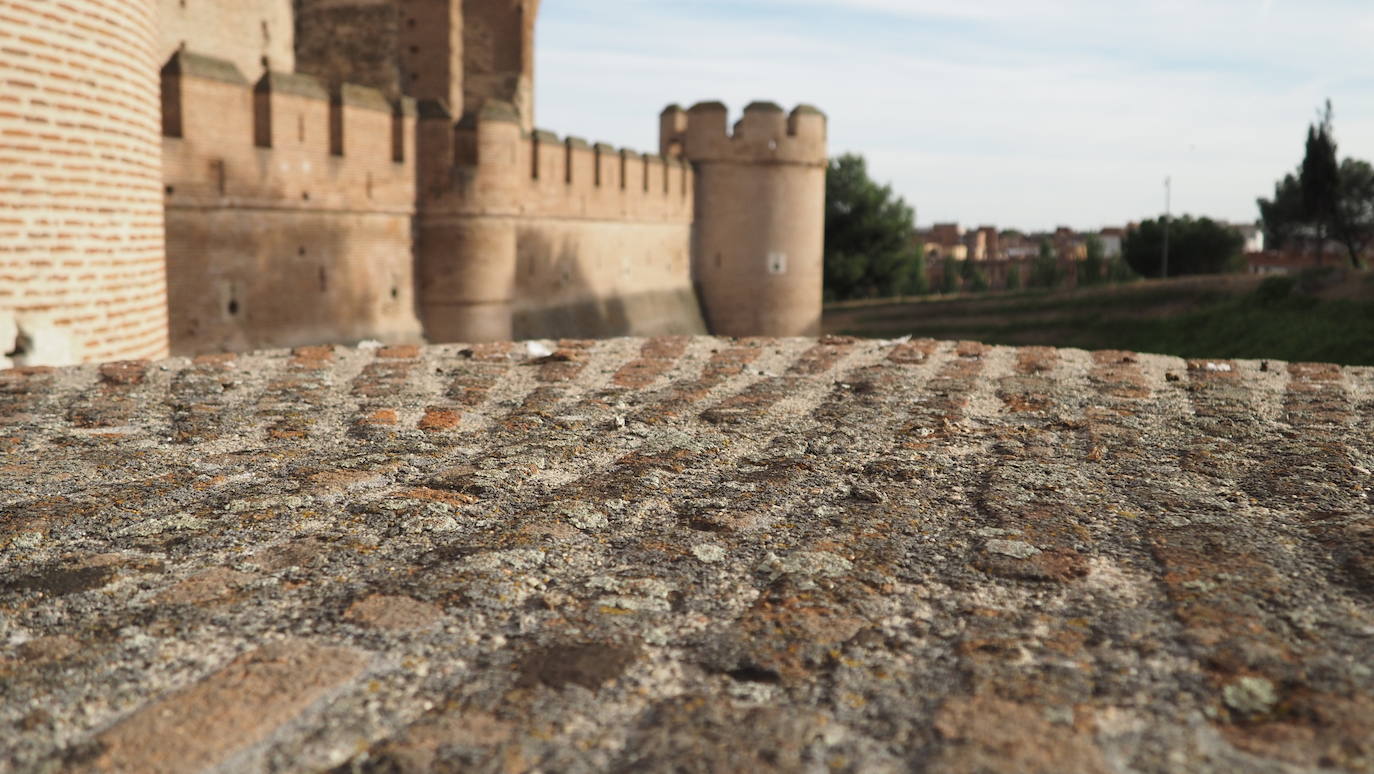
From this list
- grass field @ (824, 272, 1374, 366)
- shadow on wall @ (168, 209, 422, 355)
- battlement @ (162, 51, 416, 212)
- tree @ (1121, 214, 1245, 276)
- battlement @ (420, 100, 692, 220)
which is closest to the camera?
battlement @ (162, 51, 416, 212)

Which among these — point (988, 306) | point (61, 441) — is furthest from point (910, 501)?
point (988, 306)

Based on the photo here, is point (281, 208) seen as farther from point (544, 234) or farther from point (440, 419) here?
point (440, 419)

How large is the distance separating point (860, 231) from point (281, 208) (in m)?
25.6

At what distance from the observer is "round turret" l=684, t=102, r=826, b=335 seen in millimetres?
24484

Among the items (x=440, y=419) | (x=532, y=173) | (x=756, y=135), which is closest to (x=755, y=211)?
(x=756, y=135)

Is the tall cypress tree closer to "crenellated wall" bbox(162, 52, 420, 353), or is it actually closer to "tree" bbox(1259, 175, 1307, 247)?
"tree" bbox(1259, 175, 1307, 247)

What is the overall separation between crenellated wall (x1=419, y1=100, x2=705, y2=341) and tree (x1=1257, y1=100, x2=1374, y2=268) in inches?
874

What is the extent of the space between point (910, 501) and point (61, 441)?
102 inches

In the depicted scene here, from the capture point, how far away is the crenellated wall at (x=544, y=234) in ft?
52.5

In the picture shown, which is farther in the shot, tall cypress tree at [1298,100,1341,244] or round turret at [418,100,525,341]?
tall cypress tree at [1298,100,1341,244]

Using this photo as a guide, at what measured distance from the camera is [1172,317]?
1082 inches

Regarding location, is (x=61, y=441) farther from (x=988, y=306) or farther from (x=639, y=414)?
(x=988, y=306)

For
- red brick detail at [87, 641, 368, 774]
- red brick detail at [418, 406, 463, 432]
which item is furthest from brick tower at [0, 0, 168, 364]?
red brick detail at [87, 641, 368, 774]

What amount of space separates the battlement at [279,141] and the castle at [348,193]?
3 centimetres
